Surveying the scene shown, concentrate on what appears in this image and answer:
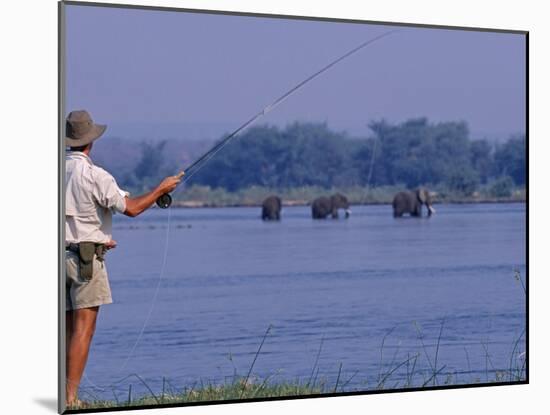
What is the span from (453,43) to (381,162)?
971 millimetres

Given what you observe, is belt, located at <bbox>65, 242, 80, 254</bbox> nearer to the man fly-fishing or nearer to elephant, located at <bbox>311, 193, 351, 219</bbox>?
the man fly-fishing

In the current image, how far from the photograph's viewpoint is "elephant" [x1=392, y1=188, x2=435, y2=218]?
492 inches

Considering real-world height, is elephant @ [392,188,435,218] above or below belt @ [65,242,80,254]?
above

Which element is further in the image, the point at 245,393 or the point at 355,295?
the point at 355,295

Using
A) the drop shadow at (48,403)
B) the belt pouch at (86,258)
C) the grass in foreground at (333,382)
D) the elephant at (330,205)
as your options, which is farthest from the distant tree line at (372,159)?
the drop shadow at (48,403)

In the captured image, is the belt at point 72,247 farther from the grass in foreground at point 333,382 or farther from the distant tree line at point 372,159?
the distant tree line at point 372,159

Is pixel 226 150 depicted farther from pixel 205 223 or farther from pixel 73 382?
pixel 73 382

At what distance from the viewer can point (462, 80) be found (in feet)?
39.6

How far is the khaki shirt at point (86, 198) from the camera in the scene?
1015 cm

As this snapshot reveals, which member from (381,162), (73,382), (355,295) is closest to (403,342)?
(355,295)

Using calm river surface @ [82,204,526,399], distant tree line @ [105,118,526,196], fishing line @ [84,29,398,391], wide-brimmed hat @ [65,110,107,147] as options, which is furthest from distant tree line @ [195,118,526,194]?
wide-brimmed hat @ [65,110,107,147]

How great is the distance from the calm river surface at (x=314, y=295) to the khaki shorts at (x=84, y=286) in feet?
2.04

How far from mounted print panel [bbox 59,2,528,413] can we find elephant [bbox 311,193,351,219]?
0.04ft

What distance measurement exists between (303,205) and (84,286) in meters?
2.66
